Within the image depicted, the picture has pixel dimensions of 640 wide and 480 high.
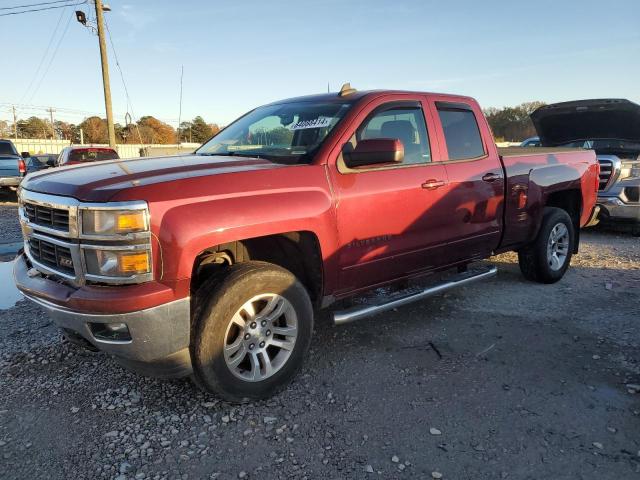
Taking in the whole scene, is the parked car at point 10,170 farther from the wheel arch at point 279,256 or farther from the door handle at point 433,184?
the door handle at point 433,184

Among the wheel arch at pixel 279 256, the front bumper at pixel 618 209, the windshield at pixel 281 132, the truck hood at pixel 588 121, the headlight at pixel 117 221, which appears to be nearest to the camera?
the headlight at pixel 117 221

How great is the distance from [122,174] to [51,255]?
64 cm

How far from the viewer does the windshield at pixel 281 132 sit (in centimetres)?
366

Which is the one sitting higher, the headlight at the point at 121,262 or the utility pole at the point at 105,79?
the utility pole at the point at 105,79

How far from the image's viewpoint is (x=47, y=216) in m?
2.95

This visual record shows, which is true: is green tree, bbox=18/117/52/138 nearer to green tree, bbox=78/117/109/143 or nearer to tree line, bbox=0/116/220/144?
tree line, bbox=0/116/220/144

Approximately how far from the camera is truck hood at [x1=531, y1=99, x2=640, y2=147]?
309 inches

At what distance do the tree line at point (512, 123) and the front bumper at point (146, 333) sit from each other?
47.1 metres

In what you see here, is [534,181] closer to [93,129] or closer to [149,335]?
[149,335]

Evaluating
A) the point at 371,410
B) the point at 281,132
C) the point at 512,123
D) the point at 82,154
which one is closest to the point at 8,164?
the point at 82,154

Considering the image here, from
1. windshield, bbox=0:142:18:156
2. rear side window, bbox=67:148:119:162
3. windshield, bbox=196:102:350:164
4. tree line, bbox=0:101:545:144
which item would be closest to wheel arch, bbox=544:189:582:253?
windshield, bbox=196:102:350:164

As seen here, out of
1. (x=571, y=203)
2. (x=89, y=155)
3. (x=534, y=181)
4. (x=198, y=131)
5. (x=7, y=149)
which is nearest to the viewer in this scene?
(x=534, y=181)

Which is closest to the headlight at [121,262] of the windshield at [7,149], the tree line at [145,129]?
the windshield at [7,149]

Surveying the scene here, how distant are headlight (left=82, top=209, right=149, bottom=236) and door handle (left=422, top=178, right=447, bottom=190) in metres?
2.26
